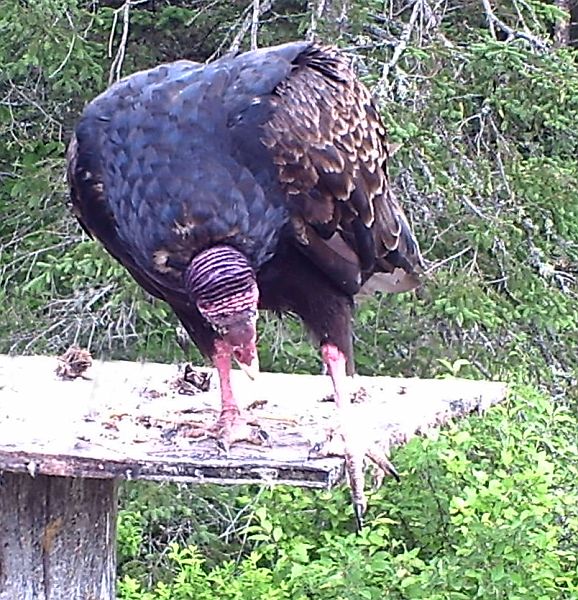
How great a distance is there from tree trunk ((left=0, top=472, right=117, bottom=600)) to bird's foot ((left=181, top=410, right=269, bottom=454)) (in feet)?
1.01

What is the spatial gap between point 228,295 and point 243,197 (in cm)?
28

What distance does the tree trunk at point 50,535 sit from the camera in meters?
2.92

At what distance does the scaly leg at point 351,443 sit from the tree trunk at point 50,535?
1.91ft

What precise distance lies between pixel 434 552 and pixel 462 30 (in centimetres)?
280

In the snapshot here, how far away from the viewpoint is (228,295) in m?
2.81

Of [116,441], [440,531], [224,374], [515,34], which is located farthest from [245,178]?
[515,34]

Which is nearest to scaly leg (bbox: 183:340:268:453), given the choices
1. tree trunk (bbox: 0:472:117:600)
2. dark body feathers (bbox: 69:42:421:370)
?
dark body feathers (bbox: 69:42:421:370)

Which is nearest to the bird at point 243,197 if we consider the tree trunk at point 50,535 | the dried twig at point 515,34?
the tree trunk at point 50,535

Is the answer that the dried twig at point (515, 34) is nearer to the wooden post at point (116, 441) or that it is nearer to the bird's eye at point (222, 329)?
the wooden post at point (116, 441)

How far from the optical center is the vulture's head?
282 cm

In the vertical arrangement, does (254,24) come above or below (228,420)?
above

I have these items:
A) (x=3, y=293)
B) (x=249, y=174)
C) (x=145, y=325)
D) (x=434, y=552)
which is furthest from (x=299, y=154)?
(x=3, y=293)

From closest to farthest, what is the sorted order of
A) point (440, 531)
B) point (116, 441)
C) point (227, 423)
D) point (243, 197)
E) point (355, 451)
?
1. point (116, 441)
2. point (355, 451)
3. point (227, 423)
4. point (243, 197)
5. point (440, 531)

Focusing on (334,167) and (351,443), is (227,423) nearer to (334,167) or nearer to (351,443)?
(351,443)
